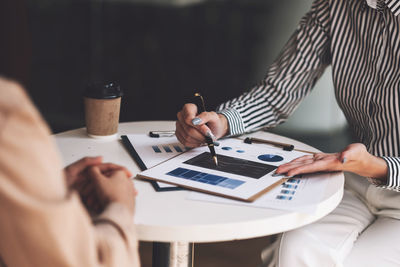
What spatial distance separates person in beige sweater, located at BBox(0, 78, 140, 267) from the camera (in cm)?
56

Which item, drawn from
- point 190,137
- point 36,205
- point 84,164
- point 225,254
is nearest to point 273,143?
point 190,137

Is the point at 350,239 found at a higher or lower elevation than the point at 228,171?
lower

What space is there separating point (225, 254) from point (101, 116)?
48.0 inches

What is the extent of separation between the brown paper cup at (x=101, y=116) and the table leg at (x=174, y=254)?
368 millimetres

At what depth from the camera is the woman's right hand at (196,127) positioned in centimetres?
132

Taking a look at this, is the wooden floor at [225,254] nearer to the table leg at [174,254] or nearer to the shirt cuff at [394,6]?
the table leg at [174,254]

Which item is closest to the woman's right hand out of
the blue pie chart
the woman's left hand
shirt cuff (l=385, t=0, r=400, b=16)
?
the blue pie chart

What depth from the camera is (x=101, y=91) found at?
1.35 metres

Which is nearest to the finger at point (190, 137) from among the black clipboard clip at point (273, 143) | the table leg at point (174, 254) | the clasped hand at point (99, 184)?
the black clipboard clip at point (273, 143)

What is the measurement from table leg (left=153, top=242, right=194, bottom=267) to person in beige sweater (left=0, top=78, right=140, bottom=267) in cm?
49

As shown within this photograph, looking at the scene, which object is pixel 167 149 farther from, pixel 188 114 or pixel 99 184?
pixel 99 184

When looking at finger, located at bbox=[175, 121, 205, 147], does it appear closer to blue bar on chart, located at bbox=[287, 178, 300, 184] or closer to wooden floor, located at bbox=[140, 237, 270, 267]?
blue bar on chart, located at bbox=[287, 178, 300, 184]

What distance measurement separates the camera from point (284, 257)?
130 cm

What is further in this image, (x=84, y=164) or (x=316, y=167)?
(x=316, y=167)
